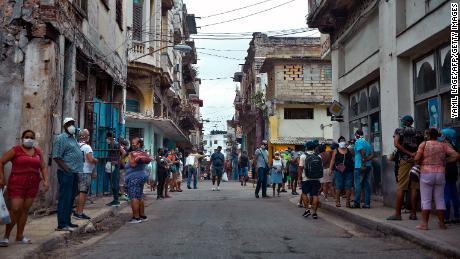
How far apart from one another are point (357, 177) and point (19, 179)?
25.0 ft

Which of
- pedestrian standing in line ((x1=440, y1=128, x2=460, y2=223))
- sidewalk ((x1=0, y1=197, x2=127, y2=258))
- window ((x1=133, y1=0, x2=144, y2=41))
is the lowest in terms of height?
sidewalk ((x1=0, y1=197, x2=127, y2=258))

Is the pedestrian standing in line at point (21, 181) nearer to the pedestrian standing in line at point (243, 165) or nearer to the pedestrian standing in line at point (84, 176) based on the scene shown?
the pedestrian standing in line at point (84, 176)

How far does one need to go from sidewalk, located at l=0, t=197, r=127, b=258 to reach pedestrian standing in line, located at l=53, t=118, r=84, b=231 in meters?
0.25

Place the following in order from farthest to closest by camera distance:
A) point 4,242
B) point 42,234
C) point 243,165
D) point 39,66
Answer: point 243,165
point 39,66
point 42,234
point 4,242

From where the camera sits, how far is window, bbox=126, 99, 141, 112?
27928mm

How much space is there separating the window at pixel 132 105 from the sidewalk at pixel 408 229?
696 inches

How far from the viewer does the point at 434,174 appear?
8.23 m

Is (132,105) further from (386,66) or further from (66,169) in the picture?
(66,169)

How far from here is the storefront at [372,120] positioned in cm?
1434

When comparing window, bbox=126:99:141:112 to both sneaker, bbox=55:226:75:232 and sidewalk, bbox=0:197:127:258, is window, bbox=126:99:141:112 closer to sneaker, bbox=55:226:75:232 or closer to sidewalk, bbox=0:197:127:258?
sidewalk, bbox=0:197:127:258

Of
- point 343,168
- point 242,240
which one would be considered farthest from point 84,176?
point 343,168

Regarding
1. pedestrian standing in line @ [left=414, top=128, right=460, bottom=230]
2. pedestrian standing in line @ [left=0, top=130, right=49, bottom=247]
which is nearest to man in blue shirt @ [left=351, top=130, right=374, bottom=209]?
pedestrian standing in line @ [left=414, top=128, right=460, bottom=230]

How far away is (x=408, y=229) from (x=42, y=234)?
558cm

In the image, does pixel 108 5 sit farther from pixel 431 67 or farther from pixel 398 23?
pixel 431 67
